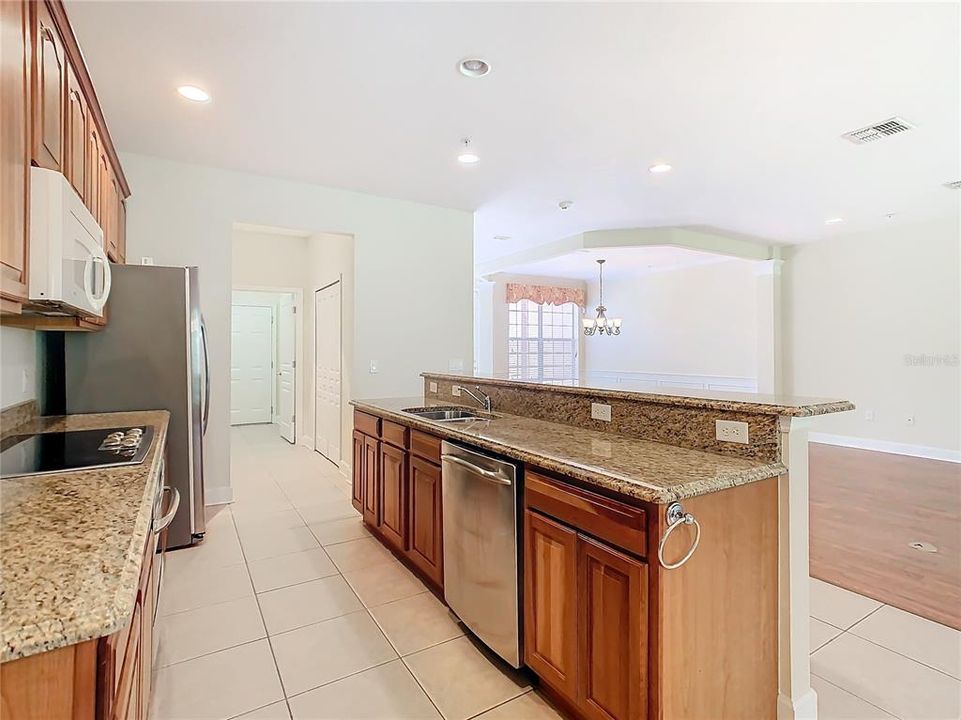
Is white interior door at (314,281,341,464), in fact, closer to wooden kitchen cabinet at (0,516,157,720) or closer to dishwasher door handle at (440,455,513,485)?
dishwasher door handle at (440,455,513,485)

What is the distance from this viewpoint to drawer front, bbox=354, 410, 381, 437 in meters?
3.28

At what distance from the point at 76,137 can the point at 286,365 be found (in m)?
5.55

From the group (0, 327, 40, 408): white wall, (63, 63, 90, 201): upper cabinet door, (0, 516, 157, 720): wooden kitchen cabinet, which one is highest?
(63, 63, 90, 201): upper cabinet door

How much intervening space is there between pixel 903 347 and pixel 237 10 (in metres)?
7.36

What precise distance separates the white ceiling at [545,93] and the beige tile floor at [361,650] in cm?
276

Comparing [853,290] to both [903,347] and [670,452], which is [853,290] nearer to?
[903,347]

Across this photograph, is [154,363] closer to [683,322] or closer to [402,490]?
[402,490]

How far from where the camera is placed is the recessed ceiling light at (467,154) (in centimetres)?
359

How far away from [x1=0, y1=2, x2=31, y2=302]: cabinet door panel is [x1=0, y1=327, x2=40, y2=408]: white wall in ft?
3.60

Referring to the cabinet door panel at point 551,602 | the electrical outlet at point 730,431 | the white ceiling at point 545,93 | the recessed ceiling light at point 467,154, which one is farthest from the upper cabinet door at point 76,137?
the electrical outlet at point 730,431

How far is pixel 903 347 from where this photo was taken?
608 cm

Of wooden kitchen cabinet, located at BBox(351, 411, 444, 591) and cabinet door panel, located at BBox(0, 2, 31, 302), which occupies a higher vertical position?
cabinet door panel, located at BBox(0, 2, 31, 302)

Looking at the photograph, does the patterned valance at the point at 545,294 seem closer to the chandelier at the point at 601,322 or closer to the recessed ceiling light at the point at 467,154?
the chandelier at the point at 601,322

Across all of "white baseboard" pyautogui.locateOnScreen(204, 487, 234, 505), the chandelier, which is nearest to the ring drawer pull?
"white baseboard" pyautogui.locateOnScreen(204, 487, 234, 505)
